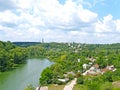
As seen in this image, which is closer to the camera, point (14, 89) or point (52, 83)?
point (14, 89)

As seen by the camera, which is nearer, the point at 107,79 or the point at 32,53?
the point at 107,79

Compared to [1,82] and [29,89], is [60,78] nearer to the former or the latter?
[1,82]

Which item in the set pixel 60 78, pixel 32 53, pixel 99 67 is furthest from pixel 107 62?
pixel 32 53

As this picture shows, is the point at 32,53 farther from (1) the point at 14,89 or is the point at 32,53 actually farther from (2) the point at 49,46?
(1) the point at 14,89

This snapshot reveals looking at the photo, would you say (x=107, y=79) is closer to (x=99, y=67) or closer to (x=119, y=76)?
(x=119, y=76)

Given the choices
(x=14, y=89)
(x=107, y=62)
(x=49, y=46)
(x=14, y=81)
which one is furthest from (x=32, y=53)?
(x=14, y=89)

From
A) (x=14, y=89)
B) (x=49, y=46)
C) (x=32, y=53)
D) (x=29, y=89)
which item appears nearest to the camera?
(x=29, y=89)

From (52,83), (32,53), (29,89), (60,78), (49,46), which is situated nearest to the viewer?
(29,89)

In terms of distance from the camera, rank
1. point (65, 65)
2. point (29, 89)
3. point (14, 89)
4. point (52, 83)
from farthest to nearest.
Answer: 1. point (65, 65)
2. point (52, 83)
3. point (14, 89)
4. point (29, 89)

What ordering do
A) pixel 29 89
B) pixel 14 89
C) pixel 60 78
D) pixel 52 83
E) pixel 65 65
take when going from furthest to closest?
pixel 65 65
pixel 60 78
pixel 52 83
pixel 14 89
pixel 29 89
